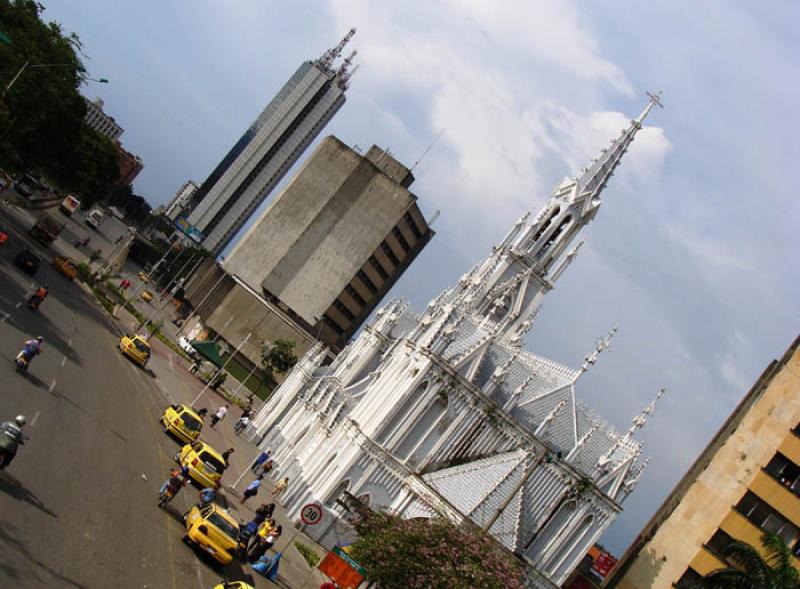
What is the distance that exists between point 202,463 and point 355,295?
7681 cm

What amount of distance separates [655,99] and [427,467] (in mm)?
26757

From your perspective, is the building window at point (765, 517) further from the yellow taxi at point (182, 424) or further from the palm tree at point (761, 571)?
the yellow taxi at point (182, 424)

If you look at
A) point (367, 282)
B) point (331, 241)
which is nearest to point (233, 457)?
point (331, 241)

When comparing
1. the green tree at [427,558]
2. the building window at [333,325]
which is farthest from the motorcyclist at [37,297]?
the building window at [333,325]

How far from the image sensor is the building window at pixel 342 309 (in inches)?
4237

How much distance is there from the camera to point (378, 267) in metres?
111

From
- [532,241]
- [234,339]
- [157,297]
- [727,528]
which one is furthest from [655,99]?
[157,297]

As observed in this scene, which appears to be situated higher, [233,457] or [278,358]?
[278,358]

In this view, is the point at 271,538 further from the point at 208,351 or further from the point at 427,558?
the point at 208,351

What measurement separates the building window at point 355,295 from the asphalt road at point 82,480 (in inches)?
2496

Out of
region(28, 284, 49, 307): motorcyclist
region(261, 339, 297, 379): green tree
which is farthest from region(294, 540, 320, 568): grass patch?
region(261, 339, 297, 379): green tree

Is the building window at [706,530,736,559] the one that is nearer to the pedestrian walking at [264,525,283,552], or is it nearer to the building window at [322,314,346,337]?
the pedestrian walking at [264,525,283,552]

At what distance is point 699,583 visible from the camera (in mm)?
39406

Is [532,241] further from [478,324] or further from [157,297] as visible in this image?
[157,297]
